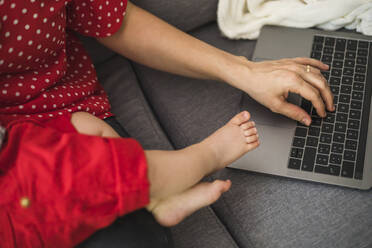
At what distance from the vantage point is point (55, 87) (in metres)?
0.87

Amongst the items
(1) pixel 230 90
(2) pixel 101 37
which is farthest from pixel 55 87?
(1) pixel 230 90

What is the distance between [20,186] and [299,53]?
0.75 metres

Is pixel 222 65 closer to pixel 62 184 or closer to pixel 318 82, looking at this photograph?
pixel 318 82

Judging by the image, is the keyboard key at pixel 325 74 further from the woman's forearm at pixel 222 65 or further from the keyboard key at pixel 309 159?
the keyboard key at pixel 309 159

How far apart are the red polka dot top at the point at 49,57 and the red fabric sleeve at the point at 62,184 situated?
0.46 ft

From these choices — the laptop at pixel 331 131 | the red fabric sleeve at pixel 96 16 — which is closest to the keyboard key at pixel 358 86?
the laptop at pixel 331 131

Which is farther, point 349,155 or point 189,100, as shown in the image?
point 189,100

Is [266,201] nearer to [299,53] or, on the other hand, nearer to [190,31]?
[299,53]

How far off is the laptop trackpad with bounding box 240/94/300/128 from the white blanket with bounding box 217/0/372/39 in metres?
0.26

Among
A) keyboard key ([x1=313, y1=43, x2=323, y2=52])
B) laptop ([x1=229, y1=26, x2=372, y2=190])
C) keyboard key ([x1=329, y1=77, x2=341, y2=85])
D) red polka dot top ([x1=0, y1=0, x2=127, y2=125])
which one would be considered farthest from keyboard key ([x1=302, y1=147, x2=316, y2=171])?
red polka dot top ([x1=0, y1=0, x2=127, y2=125])

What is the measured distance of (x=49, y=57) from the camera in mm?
841

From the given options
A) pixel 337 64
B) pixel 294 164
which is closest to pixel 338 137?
pixel 294 164

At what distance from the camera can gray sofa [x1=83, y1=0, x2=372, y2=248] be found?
0.84 m

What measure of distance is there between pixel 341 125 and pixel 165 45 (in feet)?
1.47
